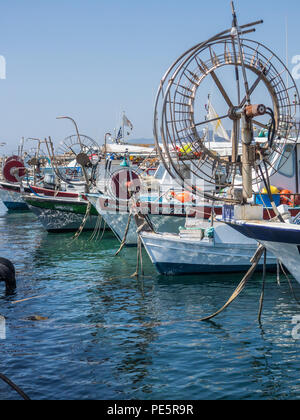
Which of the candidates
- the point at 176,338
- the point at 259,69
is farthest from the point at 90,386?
the point at 259,69

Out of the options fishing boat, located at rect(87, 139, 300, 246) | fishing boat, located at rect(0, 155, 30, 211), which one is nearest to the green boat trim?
fishing boat, located at rect(87, 139, 300, 246)

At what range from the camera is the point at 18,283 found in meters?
14.7

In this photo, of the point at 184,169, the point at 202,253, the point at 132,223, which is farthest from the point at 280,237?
the point at 132,223

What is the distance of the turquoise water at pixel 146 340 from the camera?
781 cm

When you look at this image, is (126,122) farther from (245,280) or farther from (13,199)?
(245,280)

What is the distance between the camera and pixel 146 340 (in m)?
9.69

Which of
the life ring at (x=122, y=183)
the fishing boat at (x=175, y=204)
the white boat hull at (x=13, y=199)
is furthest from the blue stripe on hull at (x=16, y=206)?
the life ring at (x=122, y=183)

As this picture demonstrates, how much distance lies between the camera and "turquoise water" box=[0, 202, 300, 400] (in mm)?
7812

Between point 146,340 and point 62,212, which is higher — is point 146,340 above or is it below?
below

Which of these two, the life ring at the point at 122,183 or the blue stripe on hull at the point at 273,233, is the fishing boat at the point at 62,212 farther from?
the blue stripe on hull at the point at 273,233

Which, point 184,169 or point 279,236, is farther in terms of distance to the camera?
point 184,169

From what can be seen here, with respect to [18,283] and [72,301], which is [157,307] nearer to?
[72,301]

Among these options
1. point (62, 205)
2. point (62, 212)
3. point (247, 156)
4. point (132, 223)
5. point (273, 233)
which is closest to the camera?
point (273, 233)

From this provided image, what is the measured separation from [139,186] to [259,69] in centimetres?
1021
